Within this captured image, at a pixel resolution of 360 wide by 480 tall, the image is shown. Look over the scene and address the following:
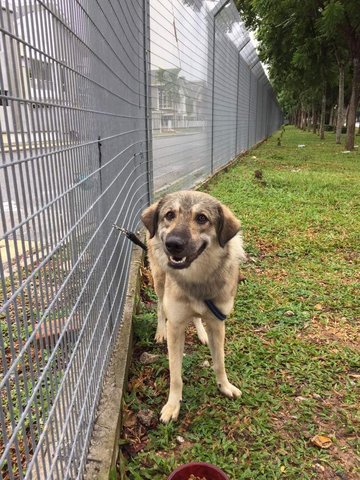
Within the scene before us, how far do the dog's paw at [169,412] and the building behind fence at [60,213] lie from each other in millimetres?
498

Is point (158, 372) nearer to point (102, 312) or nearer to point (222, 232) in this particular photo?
point (102, 312)

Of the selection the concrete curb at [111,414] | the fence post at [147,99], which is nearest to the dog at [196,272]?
the concrete curb at [111,414]

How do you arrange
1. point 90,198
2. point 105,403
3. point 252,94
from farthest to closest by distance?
point 252,94 < point 105,403 < point 90,198

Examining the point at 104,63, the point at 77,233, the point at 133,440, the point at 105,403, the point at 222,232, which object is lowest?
the point at 133,440

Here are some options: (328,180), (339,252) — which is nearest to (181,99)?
(339,252)

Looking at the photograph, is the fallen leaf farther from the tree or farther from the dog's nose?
the tree

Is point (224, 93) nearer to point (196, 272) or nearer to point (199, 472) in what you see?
point (196, 272)

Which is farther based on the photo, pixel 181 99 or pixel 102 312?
pixel 181 99

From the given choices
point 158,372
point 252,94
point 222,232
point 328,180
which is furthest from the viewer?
point 252,94

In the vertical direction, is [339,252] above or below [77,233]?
below

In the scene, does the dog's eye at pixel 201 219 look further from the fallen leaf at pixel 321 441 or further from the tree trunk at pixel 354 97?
the tree trunk at pixel 354 97

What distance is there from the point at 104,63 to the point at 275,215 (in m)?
5.02

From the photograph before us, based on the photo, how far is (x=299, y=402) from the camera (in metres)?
2.84

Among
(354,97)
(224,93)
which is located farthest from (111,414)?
(354,97)
